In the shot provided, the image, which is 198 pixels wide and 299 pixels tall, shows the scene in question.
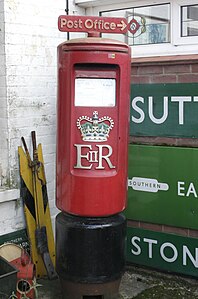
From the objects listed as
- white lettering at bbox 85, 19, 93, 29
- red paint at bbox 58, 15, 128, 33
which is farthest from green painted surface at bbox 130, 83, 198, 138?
white lettering at bbox 85, 19, 93, 29

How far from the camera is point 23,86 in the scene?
4289 mm

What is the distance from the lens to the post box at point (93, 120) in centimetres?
346

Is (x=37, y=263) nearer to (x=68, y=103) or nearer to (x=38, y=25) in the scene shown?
(x=68, y=103)

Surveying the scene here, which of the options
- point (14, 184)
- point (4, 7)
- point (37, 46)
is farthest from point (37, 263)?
point (4, 7)

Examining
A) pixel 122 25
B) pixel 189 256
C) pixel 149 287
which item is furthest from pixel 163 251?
pixel 122 25

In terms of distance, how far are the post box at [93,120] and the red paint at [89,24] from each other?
0.14 meters

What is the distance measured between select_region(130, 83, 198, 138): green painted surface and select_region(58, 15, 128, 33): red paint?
878mm

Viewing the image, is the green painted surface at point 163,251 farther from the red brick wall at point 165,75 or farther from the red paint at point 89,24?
the red paint at point 89,24

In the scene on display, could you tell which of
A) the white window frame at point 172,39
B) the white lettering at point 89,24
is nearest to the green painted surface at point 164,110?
the white window frame at point 172,39

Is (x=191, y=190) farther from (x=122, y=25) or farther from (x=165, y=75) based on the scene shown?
(x=122, y=25)

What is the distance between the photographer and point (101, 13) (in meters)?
4.84

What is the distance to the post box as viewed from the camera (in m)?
3.46

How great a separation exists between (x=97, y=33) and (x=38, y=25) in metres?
0.99

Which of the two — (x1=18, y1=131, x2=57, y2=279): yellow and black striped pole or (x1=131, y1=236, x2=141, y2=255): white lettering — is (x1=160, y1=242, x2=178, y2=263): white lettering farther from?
(x1=18, y1=131, x2=57, y2=279): yellow and black striped pole
